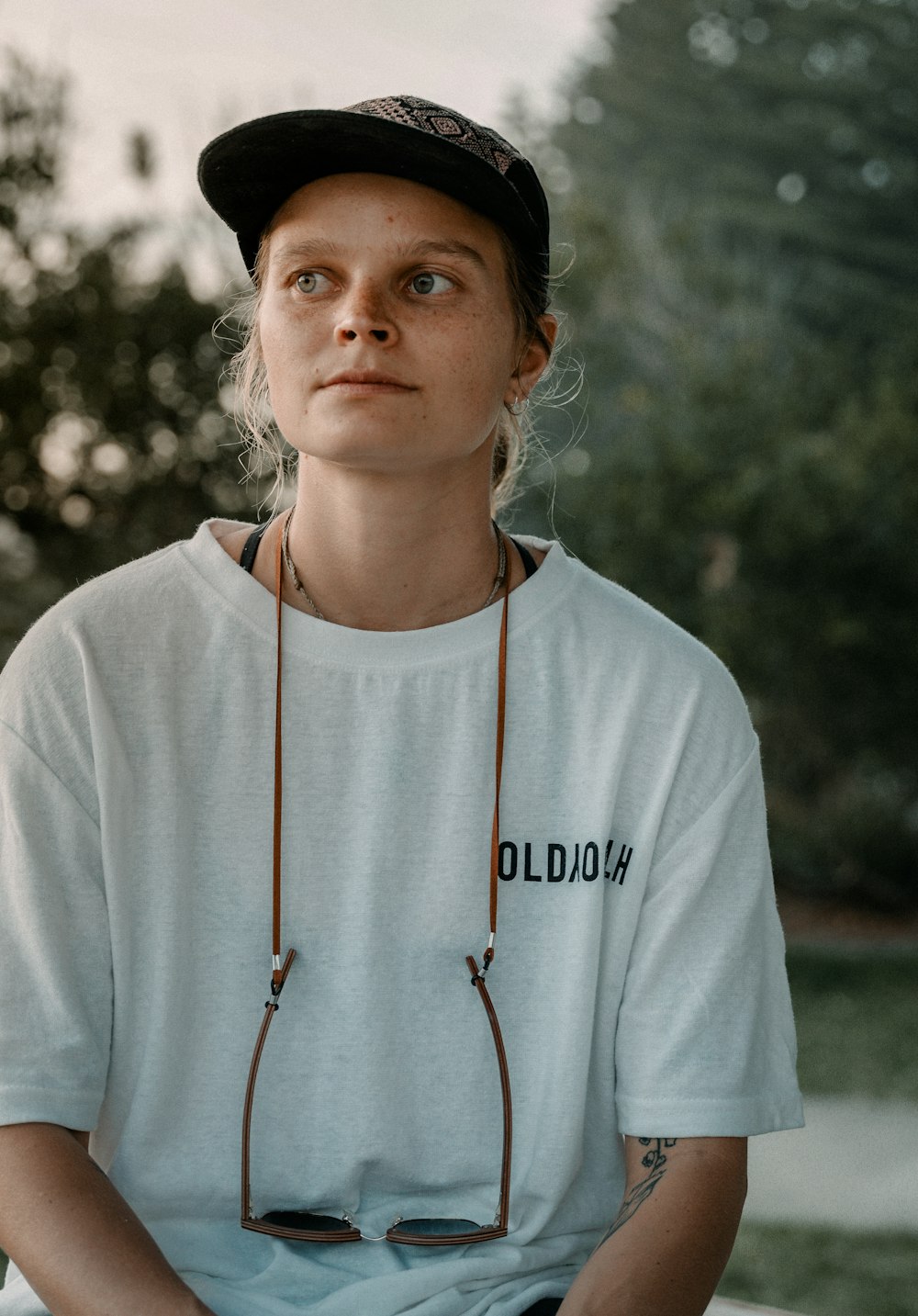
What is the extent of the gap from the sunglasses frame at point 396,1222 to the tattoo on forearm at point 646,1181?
0.35ft

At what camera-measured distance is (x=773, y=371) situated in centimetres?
A: 710

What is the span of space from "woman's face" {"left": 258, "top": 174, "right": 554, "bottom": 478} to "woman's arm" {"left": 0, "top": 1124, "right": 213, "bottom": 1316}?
68 centimetres

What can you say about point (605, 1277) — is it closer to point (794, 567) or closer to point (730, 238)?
point (794, 567)

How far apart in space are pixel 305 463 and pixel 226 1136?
2.21 ft

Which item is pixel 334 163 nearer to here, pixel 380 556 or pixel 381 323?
pixel 381 323

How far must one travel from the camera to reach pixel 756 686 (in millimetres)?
6285

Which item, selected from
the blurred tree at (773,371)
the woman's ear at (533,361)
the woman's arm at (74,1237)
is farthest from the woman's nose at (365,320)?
the blurred tree at (773,371)

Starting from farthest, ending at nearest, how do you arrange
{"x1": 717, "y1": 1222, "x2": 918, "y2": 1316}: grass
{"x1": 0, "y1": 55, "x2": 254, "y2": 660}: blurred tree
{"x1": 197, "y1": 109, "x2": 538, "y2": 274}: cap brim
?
{"x1": 0, "y1": 55, "x2": 254, "y2": 660}: blurred tree, {"x1": 717, "y1": 1222, "x2": 918, "y2": 1316}: grass, {"x1": 197, "y1": 109, "x2": 538, "y2": 274}: cap brim

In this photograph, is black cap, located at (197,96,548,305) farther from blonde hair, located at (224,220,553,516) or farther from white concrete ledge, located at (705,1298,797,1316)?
white concrete ledge, located at (705,1298,797,1316)

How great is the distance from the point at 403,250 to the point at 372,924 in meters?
0.65

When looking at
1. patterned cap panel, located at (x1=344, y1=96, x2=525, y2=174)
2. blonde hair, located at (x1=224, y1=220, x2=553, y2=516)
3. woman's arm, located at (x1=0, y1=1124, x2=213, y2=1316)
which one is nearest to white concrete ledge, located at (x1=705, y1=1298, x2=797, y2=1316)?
woman's arm, located at (x1=0, y1=1124, x2=213, y2=1316)

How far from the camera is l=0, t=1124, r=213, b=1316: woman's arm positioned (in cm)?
122

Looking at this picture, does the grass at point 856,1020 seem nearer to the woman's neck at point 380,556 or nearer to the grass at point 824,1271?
the grass at point 824,1271

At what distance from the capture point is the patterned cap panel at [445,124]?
1381mm
